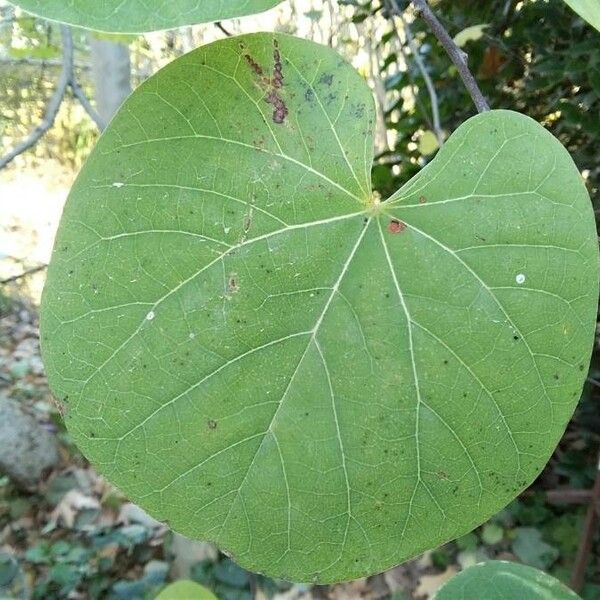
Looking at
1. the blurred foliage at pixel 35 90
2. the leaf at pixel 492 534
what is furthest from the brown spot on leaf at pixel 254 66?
the leaf at pixel 492 534

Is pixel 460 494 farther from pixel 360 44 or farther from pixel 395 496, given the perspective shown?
pixel 360 44

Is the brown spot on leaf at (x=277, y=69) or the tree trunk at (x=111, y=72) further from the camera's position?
the tree trunk at (x=111, y=72)

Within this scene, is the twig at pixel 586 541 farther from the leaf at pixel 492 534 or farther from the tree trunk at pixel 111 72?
the tree trunk at pixel 111 72

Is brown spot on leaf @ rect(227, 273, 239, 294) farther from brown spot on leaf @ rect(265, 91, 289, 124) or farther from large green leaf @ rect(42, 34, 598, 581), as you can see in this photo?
brown spot on leaf @ rect(265, 91, 289, 124)

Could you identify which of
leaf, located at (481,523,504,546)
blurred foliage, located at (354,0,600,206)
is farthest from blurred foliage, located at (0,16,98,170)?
leaf, located at (481,523,504,546)

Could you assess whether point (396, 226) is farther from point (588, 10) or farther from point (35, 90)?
point (35, 90)
